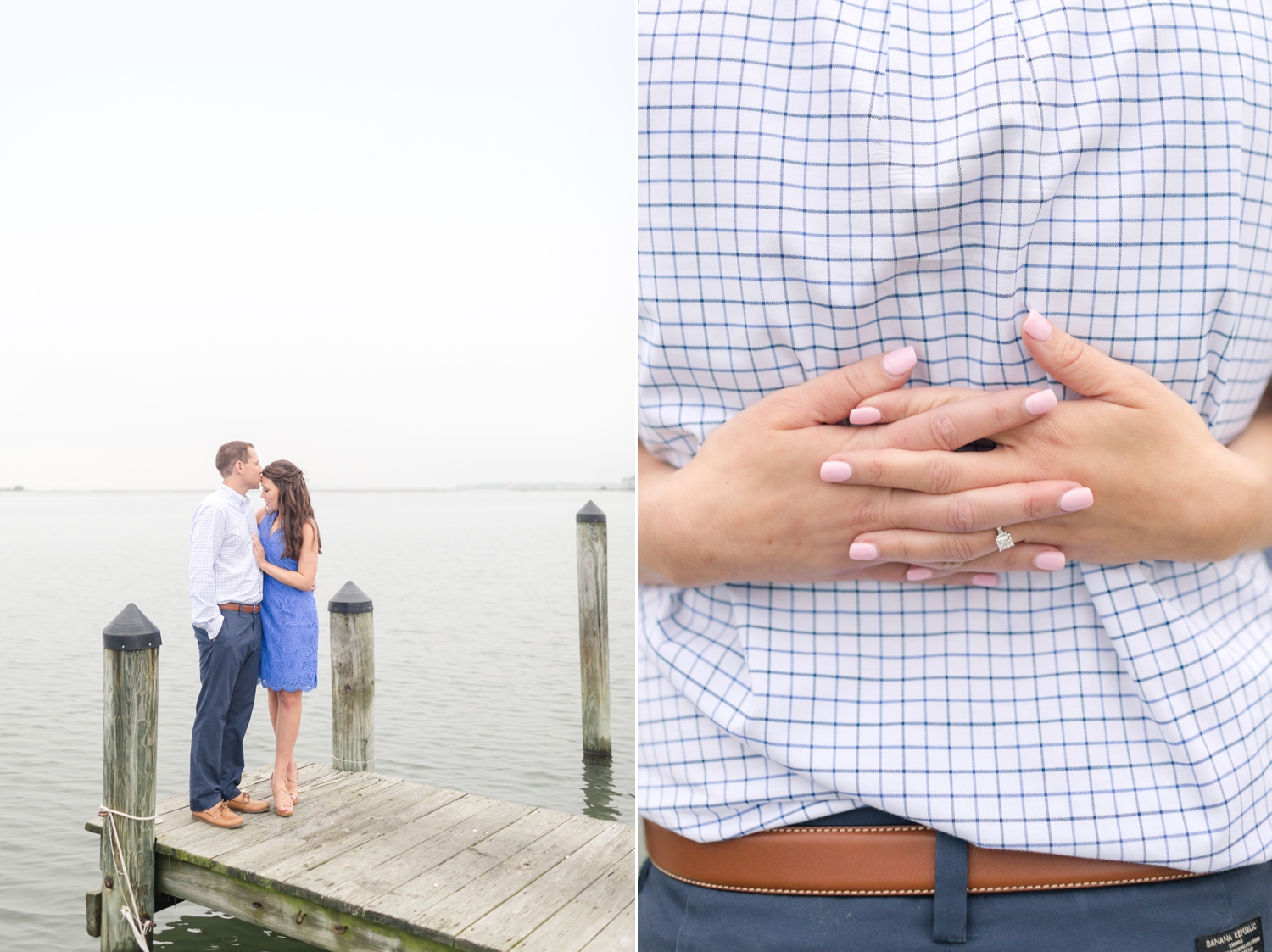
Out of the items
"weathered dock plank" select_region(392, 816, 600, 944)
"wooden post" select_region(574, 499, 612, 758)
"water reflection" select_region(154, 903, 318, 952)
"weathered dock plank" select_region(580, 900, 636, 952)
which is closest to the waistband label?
"weathered dock plank" select_region(580, 900, 636, 952)

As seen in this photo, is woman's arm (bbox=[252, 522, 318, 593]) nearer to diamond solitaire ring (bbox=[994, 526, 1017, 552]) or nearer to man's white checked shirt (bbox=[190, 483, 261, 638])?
man's white checked shirt (bbox=[190, 483, 261, 638])

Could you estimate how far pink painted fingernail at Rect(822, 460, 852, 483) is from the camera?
271mm

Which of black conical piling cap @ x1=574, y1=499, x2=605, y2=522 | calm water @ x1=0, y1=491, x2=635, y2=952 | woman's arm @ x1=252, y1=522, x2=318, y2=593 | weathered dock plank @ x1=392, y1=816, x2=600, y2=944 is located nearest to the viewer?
weathered dock plank @ x1=392, y1=816, x2=600, y2=944

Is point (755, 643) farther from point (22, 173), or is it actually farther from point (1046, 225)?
point (22, 173)

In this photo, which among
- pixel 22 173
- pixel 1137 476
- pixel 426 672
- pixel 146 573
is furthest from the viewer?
pixel 426 672

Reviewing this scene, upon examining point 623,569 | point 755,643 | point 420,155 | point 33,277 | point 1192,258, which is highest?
point 420,155

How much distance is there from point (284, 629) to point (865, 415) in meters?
2.01

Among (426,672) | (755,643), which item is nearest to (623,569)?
(426,672)

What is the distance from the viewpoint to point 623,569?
18.4ft

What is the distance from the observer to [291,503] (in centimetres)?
201

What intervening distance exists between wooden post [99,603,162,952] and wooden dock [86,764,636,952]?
0.16 ft

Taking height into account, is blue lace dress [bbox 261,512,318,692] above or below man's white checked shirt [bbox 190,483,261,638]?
below

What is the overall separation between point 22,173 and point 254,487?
1.37 m

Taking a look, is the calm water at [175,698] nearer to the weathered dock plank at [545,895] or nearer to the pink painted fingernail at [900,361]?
the pink painted fingernail at [900,361]
